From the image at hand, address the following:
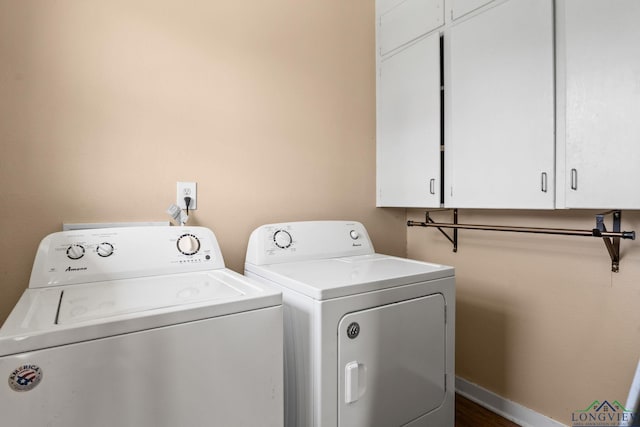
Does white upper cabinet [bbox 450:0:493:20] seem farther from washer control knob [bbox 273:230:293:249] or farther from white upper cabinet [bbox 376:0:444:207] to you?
washer control knob [bbox 273:230:293:249]

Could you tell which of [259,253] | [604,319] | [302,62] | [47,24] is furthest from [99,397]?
[604,319]

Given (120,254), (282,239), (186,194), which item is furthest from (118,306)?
(282,239)

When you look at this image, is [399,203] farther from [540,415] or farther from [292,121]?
[540,415]

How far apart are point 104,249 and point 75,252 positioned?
86 mm

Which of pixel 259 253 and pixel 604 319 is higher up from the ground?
pixel 259 253

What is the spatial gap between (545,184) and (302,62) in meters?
1.34

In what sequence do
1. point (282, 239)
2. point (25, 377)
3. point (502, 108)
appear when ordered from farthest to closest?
point (282, 239) → point (502, 108) → point (25, 377)

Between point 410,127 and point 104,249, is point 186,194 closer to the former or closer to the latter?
point 104,249

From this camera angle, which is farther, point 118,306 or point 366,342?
point 366,342

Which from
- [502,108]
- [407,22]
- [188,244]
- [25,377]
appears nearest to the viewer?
[25,377]

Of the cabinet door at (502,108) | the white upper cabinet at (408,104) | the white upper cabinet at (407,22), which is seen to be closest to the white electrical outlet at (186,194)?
the white upper cabinet at (408,104)

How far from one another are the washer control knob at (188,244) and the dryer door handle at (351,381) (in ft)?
2.44

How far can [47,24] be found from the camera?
1.29 metres

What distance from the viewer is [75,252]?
120 cm
